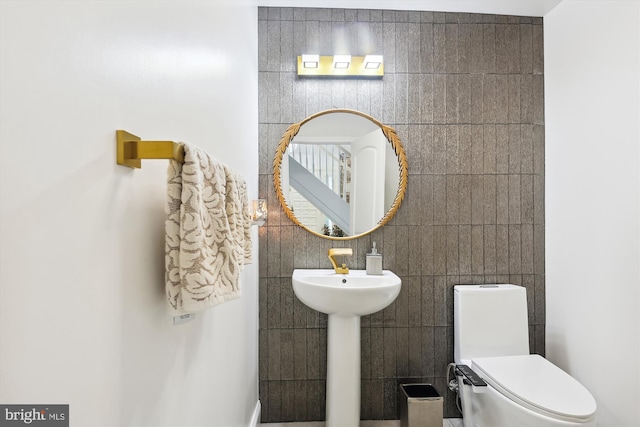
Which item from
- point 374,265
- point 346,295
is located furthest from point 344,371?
point 374,265

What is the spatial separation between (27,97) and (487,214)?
228 cm

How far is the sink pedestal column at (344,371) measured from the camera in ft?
6.49

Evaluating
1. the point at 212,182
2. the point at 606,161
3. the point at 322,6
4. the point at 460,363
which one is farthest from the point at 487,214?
the point at 212,182

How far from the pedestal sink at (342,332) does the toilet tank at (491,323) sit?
48cm

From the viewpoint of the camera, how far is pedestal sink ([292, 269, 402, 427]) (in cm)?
187

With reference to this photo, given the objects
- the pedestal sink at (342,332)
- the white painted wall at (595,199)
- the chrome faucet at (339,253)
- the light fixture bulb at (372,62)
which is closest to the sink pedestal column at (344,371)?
the pedestal sink at (342,332)

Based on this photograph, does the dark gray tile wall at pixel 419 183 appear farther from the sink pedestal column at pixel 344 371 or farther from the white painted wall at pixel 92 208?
the white painted wall at pixel 92 208

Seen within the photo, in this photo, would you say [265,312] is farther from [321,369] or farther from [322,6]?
[322,6]

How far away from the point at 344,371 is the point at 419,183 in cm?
112

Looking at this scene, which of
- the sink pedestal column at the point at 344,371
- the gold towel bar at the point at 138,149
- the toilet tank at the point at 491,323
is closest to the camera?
the gold towel bar at the point at 138,149

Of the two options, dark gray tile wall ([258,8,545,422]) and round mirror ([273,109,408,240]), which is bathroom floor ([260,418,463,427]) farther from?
round mirror ([273,109,408,240])

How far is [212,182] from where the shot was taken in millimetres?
810

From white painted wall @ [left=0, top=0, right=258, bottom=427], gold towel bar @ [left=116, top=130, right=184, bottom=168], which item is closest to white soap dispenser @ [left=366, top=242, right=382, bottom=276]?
white painted wall @ [left=0, top=0, right=258, bottom=427]

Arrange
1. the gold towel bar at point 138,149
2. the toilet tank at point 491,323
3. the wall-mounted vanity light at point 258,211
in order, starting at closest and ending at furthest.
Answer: the gold towel bar at point 138,149
the wall-mounted vanity light at point 258,211
the toilet tank at point 491,323
